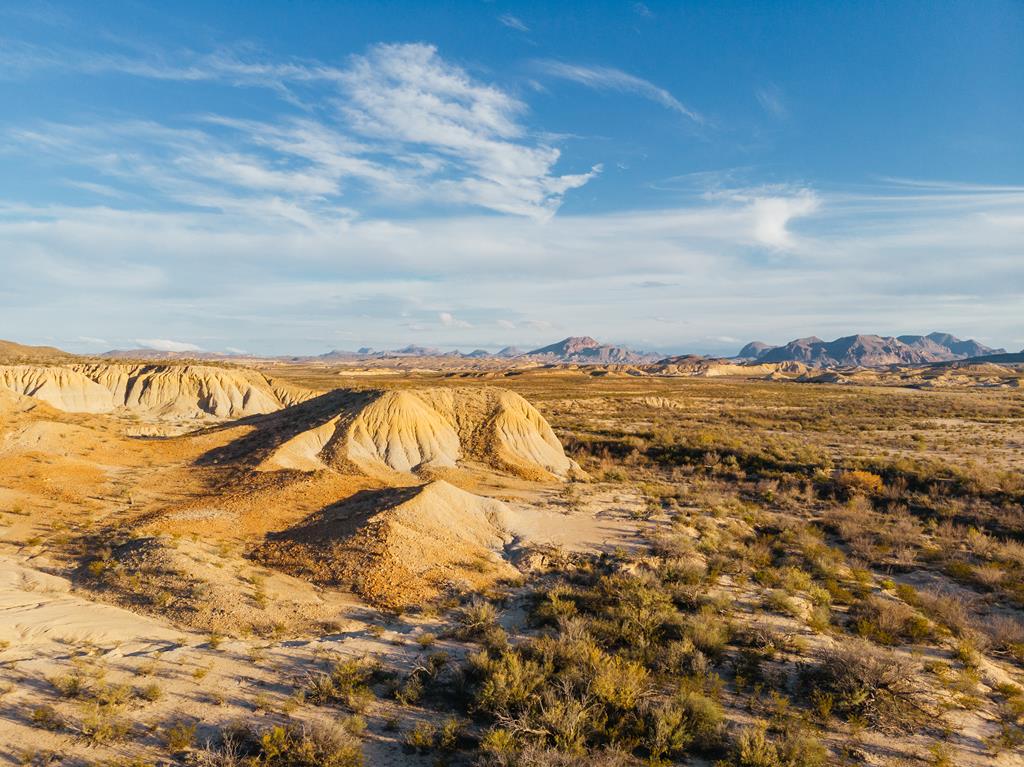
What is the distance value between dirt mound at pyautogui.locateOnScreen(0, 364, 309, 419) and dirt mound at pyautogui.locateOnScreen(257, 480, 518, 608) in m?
45.2

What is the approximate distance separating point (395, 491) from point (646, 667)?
35.7 ft

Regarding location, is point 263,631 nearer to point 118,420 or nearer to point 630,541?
point 630,541

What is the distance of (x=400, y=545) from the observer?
15.0 metres

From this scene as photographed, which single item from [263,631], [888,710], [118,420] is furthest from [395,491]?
[118,420]

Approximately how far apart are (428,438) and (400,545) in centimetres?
1263

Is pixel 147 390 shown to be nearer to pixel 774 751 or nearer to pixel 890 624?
pixel 774 751

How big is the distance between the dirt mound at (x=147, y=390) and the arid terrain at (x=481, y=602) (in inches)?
969

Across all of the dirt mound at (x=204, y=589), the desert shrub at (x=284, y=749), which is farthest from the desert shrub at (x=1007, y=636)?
the dirt mound at (x=204, y=589)

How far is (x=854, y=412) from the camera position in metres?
59.2

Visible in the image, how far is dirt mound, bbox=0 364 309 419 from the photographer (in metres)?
48.6

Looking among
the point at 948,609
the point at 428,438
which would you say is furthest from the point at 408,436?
the point at 948,609

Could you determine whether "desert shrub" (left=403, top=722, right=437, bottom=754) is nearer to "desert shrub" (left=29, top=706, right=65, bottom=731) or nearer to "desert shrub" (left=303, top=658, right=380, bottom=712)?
"desert shrub" (left=303, top=658, right=380, bottom=712)

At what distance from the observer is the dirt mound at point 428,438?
2503cm

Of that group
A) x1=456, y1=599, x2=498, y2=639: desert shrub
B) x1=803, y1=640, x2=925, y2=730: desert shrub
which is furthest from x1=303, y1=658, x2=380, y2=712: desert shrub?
x1=803, y1=640, x2=925, y2=730: desert shrub
